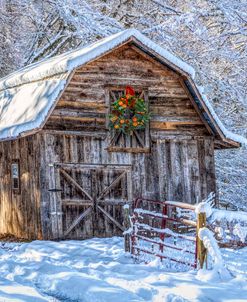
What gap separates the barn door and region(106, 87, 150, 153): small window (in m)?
0.54

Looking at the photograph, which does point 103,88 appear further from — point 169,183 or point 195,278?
point 195,278

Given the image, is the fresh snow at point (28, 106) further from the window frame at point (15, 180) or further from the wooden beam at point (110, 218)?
the wooden beam at point (110, 218)

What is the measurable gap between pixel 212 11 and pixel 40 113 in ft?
39.4

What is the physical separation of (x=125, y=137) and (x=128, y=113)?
0.69 meters

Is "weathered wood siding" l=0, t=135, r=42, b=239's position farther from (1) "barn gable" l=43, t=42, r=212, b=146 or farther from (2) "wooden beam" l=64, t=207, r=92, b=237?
(1) "barn gable" l=43, t=42, r=212, b=146

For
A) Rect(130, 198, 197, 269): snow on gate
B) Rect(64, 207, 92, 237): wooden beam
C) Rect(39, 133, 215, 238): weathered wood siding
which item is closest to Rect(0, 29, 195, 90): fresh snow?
Rect(39, 133, 215, 238): weathered wood siding

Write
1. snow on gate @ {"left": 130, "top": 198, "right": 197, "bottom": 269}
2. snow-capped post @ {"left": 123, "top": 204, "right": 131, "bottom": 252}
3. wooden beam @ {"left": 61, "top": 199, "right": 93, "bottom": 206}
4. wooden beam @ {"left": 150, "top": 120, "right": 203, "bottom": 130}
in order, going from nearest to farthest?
snow on gate @ {"left": 130, "top": 198, "right": 197, "bottom": 269}
snow-capped post @ {"left": 123, "top": 204, "right": 131, "bottom": 252}
wooden beam @ {"left": 61, "top": 199, "right": 93, "bottom": 206}
wooden beam @ {"left": 150, "top": 120, "right": 203, "bottom": 130}

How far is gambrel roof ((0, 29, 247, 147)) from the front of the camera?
16.4m

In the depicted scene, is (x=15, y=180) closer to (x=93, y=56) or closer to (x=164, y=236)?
(x=93, y=56)

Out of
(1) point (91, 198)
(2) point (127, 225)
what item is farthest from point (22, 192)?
(2) point (127, 225)

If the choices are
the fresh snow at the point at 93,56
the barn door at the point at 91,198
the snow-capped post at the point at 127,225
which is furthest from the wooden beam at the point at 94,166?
the snow-capped post at the point at 127,225

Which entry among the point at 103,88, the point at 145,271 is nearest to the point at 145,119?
the point at 103,88

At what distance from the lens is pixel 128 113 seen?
1791cm

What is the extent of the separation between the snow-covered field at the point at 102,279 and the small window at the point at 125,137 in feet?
12.7
